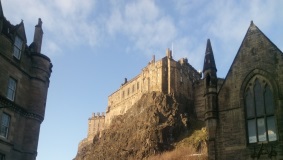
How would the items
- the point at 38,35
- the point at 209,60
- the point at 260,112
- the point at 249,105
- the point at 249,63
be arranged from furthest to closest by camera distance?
the point at 38,35, the point at 209,60, the point at 249,63, the point at 249,105, the point at 260,112

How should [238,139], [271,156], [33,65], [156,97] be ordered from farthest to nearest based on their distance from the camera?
[156,97], [33,65], [238,139], [271,156]

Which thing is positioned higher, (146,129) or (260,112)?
(146,129)

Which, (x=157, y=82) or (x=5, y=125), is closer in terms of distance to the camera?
(x=5, y=125)

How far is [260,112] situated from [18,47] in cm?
1829

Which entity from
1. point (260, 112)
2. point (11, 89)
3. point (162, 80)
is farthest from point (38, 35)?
point (162, 80)

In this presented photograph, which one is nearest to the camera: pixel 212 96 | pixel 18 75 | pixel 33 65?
pixel 212 96

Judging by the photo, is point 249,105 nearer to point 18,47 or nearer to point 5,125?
point 5,125

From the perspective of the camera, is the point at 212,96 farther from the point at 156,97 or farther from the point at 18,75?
the point at 156,97

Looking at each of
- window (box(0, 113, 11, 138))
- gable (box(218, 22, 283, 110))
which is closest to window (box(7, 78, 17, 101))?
window (box(0, 113, 11, 138))

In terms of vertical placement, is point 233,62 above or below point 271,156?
above

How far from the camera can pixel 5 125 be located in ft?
88.4

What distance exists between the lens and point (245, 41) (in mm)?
23547

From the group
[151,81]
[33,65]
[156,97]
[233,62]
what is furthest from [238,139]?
[151,81]

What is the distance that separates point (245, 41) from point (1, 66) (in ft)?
53.9
